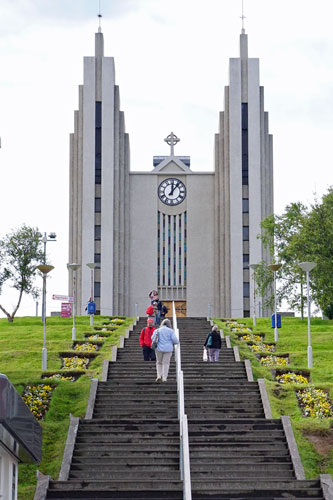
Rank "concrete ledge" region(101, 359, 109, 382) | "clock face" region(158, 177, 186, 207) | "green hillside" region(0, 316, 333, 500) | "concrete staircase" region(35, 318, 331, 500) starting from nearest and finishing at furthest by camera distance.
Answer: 1. "concrete staircase" region(35, 318, 331, 500)
2. "green hillside" region(0, 316, 333, 500)
3. "concrete ledge" region(101, 359, 109, 382)
4. "clock face" region(158, 177, 186, 207)

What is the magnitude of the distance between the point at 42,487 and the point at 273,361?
13.3m

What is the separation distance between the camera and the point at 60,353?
28438 millimetres

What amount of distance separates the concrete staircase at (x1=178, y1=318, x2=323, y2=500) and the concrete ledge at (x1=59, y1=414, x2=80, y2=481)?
2350 mm

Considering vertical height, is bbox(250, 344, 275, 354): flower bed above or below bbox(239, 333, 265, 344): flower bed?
below

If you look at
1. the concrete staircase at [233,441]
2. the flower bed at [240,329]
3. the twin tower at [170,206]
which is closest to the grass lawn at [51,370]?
the concrete staircase at [233,441]

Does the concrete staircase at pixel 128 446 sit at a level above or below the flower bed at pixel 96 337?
below

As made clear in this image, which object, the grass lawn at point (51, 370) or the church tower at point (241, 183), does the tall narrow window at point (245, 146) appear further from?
the grass lawn at point (51, 370)

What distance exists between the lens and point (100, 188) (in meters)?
56.2

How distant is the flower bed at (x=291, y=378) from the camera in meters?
23.8

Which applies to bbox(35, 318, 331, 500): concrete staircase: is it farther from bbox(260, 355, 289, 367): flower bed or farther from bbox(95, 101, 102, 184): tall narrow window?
bbox(95, 101, 102, 184): tall narrow window

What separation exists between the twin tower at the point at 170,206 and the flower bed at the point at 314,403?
32.8m

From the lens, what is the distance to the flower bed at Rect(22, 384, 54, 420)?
20.7m

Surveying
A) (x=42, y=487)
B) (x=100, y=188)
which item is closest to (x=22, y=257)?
(x=100, y=188)

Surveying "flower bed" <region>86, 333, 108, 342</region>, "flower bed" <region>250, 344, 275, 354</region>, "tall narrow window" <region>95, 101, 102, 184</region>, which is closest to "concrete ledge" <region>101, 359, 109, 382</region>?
"flower bed" <region>250, 344, 275, 354</region>
